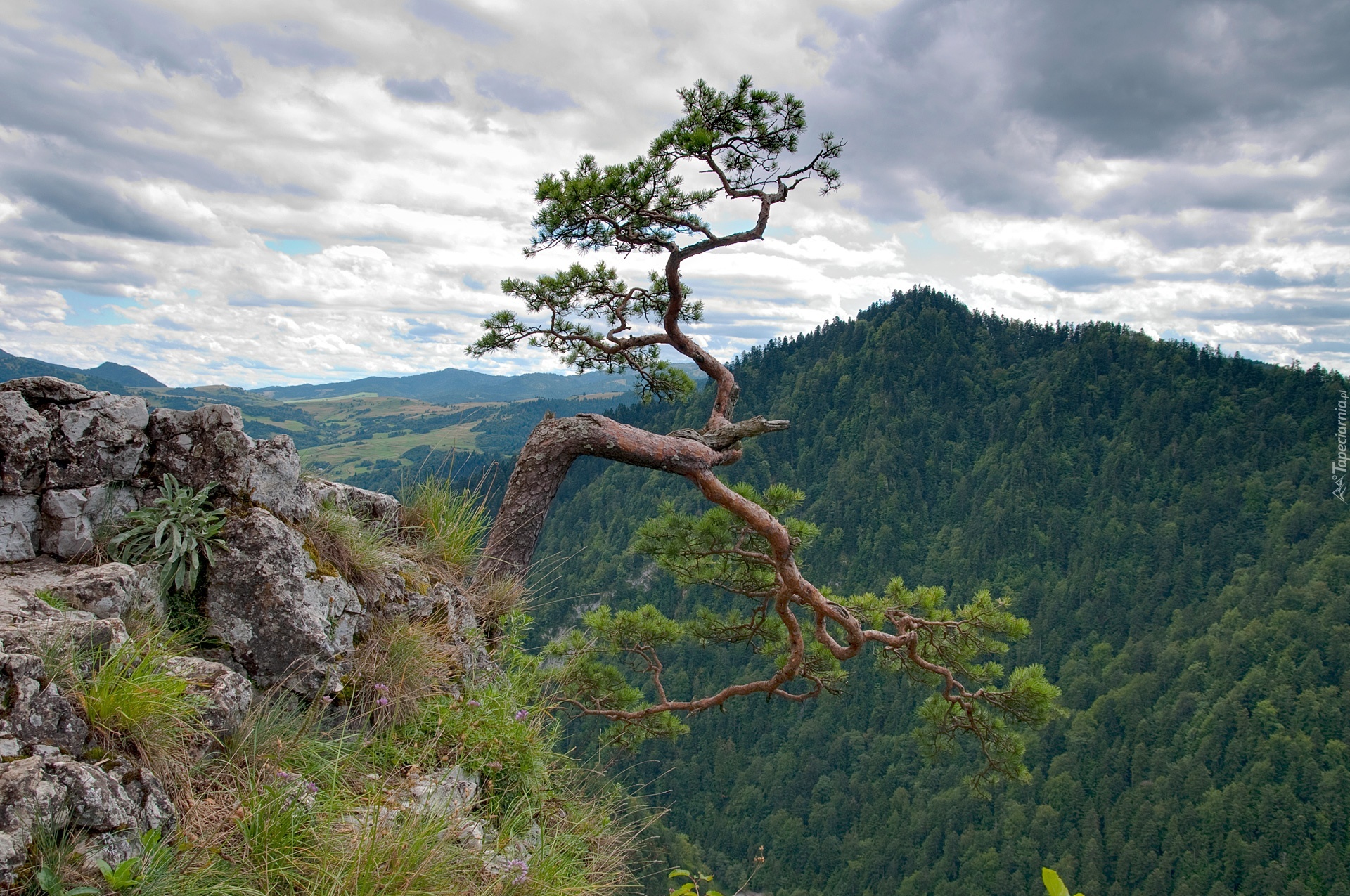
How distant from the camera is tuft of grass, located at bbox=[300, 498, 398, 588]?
4305mm

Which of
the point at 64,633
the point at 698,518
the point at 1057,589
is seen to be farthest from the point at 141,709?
the point at 1057,589

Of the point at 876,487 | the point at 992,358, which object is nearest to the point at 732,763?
the point at 876,487

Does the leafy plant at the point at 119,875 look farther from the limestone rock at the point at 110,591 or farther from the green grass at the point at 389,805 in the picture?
the limestone rock at the point at 110,591

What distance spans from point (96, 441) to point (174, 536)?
72 cm

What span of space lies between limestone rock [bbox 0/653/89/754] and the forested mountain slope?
5415 centimetres

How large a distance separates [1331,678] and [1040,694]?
120976 millimetres

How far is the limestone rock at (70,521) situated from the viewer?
361cm

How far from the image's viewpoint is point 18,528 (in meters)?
3.55

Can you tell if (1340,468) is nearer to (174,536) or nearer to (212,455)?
(212,455)

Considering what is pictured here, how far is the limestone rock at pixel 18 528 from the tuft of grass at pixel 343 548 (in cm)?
120

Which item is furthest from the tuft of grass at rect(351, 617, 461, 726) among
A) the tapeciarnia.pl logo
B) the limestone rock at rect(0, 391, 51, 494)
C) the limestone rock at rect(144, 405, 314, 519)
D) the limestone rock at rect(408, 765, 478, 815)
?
the tapeciarnia.pl logo

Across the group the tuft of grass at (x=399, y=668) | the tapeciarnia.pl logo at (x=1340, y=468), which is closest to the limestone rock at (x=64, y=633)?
the tuft of grass at (x=399, y=668)

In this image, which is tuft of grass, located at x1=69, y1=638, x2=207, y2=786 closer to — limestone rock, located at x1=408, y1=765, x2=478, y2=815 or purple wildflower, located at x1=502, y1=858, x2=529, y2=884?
limestone rock, located at x1=408, y1=765, x2=478, y2=815

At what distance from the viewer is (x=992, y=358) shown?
176 metres
